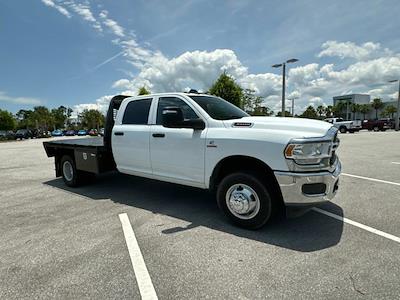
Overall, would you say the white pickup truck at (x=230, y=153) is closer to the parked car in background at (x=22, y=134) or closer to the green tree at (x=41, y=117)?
the parked car in background at (x=22, y=134)

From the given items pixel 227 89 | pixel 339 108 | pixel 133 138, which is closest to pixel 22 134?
pixel 227 89

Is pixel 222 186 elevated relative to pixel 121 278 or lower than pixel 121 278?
elevated

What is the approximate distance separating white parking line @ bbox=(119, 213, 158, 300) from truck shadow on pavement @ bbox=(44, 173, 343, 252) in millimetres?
494

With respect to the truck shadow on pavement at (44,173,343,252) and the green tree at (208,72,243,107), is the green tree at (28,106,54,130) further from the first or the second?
the truck shadow on pavement at (44,173,343,252)

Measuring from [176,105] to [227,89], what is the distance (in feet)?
73.1

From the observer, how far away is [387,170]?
25.1 feet

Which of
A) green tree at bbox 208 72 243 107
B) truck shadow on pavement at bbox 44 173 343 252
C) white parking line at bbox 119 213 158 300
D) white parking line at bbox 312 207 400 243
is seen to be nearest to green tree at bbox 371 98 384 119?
green tree at bbox 208 72 243 107

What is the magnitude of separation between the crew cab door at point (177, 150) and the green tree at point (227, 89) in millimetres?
21774

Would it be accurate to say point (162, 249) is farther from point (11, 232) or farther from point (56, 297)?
point (11, 232)


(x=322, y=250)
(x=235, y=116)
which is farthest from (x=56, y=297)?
(x=235, y=116)

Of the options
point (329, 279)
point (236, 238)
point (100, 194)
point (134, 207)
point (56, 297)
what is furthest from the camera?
point (100, 194)

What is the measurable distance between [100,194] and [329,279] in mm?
4686

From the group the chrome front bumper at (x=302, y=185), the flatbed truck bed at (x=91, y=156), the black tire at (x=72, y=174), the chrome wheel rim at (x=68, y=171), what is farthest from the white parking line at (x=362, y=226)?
the chrome wheel rim at (x=68, y=171)

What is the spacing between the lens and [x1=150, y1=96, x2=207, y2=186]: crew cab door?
406 cm
